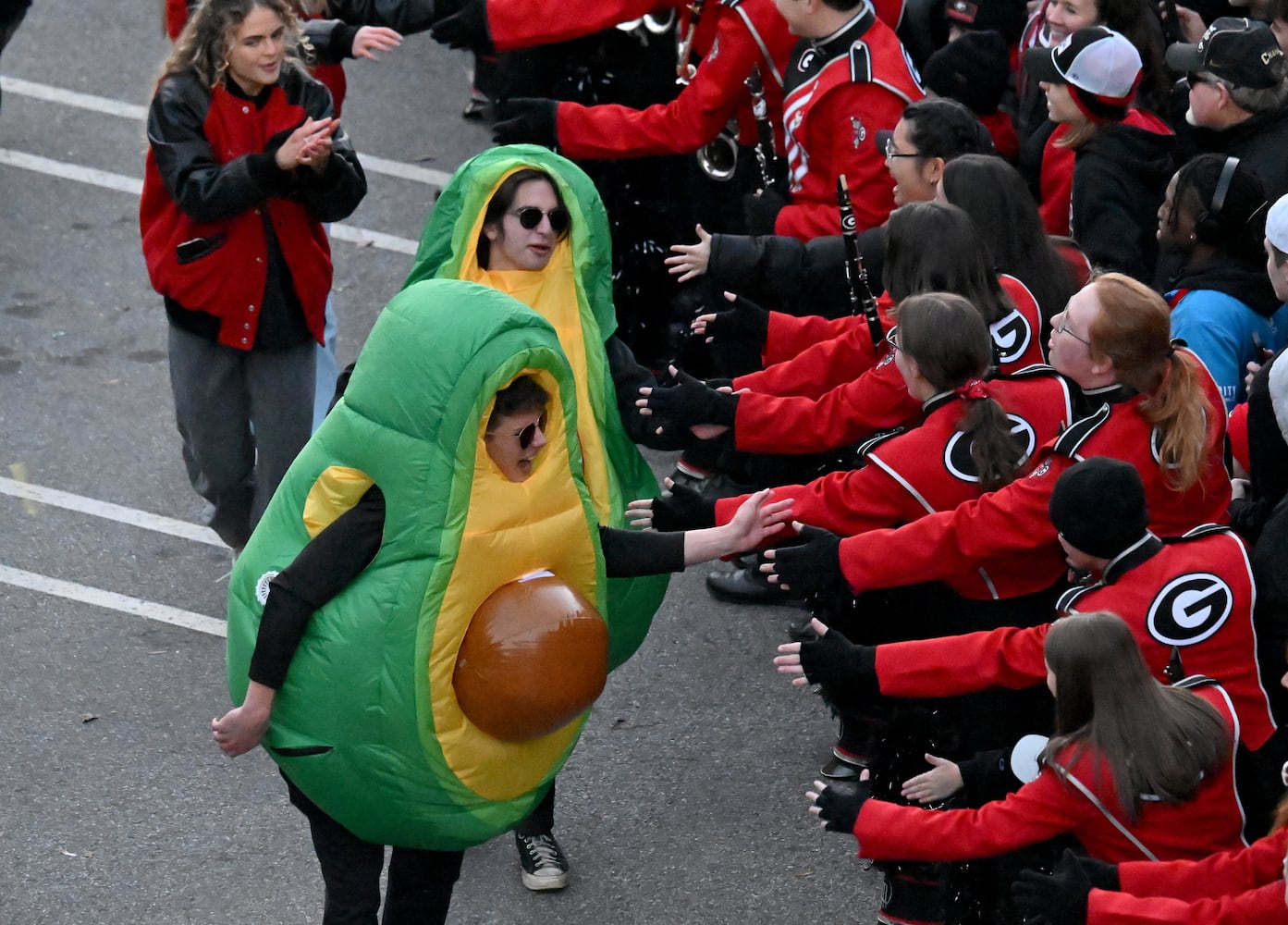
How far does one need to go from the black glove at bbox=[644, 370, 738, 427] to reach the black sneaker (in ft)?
3.90

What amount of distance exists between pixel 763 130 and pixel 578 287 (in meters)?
1.83

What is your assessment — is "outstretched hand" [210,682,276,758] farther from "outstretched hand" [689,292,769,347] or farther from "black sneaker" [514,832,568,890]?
"outstretched hand" [689,292,769,347]

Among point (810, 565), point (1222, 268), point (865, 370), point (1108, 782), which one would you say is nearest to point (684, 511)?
point (810, 565)

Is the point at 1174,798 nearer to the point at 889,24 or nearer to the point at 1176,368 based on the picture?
the point at 1176,368

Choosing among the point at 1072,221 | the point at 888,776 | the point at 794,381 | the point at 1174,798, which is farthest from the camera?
the point at 1072,221

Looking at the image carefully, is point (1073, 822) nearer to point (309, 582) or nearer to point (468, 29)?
point (309, 582)

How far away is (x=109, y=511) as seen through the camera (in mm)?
6641

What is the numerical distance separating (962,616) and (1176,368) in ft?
2.63

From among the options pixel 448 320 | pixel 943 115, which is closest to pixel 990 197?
pixel 943 115

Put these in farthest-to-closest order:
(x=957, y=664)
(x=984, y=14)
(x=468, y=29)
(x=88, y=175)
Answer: (x=88, y=175) → (x=984, y=14) → (x=468, y=29) → (x=957, y=664)

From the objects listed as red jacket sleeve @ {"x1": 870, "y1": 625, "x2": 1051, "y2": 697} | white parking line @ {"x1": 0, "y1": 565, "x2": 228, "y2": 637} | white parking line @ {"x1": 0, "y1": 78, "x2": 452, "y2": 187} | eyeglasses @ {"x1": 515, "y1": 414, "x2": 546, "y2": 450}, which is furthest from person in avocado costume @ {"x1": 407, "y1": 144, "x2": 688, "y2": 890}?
white parking line @ {"x1": 0, "y1": 78, "x2": 452, "y2": 187}

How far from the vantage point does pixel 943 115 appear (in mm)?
5191

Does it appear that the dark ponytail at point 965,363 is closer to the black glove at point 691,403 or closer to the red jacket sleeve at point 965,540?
the red jacket sleeve at point 965,540

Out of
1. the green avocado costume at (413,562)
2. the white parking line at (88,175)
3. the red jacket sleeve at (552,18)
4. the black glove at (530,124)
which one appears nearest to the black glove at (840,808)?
the green avocado costume at (413,562)
